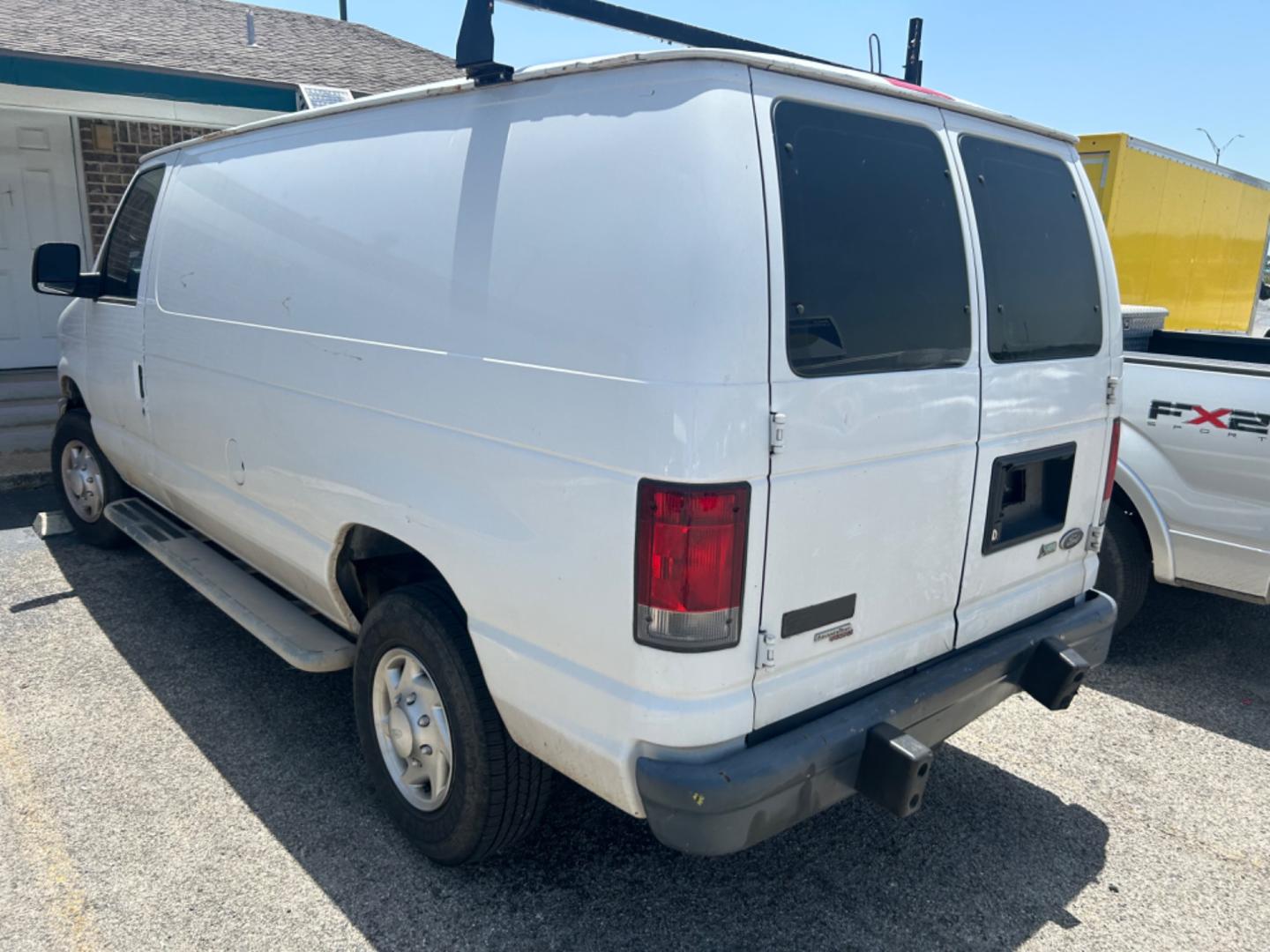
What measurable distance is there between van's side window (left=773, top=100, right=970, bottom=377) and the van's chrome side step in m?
2.07

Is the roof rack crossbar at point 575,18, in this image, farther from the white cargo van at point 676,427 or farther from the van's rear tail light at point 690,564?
the van's rear tail light at point 690,564

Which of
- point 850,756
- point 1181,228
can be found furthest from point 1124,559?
point 1181,228

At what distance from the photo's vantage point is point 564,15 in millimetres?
2559

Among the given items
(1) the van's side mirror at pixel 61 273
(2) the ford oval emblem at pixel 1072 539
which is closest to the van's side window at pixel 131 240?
(1) the van's side mirror at pixel 61 273

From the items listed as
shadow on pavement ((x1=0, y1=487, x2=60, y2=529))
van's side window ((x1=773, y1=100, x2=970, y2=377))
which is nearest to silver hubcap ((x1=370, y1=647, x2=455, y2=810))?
van's side window ((x1=773, y1=100, x2=970, y2=377))

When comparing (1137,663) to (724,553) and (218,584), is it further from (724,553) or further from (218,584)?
(218,584)

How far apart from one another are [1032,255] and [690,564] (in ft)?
5.43

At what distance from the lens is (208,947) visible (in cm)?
260

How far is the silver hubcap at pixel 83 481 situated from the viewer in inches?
215

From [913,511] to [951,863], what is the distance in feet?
4.15

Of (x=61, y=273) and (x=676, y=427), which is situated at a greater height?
(x=61, y=273)

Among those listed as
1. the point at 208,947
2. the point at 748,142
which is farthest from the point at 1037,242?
the point at 208,947

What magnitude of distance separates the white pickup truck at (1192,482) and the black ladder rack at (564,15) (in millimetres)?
2690

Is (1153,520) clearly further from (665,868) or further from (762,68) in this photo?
(762,68)
